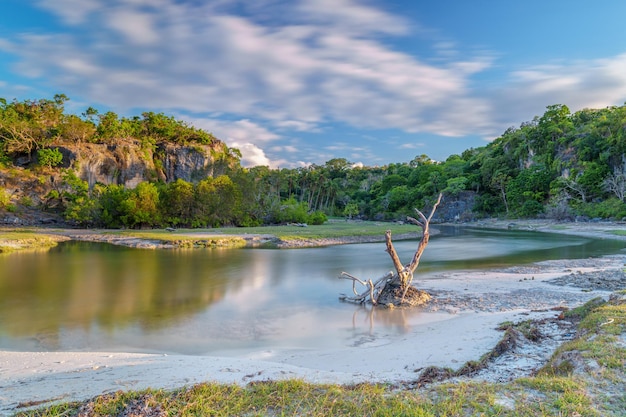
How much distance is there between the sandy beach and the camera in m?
6.58

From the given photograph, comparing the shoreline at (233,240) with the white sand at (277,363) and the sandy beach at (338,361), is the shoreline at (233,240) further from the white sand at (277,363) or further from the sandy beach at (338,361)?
the white sand at (277,363)

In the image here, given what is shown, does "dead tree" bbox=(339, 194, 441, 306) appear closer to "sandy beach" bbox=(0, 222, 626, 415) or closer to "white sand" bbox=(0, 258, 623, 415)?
"sandy beach" bbox=(0, 222, 626, 415)

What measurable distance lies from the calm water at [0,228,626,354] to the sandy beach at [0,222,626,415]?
110 cm

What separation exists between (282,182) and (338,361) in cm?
10686

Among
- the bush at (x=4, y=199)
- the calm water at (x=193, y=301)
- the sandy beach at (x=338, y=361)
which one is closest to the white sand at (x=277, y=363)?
the sandy beach at (x=338, y=361)

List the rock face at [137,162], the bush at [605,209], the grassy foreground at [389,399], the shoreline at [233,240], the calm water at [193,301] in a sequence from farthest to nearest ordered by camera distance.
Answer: the rock face at [137,162] < the bush at [605,209] < the shoreline at [233,240] < the calm water at [193,301] < the grassy foreground at [389,399]

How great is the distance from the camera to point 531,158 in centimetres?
9425

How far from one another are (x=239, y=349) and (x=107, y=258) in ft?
80.8

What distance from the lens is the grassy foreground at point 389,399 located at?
16.3 feet

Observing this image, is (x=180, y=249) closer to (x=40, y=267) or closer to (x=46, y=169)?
(x=40, y=267)

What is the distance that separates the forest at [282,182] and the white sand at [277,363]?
5391 cm

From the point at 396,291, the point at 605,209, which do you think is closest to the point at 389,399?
the point at 396,291

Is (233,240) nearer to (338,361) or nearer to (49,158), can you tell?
(338,361)

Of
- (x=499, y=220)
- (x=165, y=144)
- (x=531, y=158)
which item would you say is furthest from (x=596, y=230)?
(x=165, y=144)
